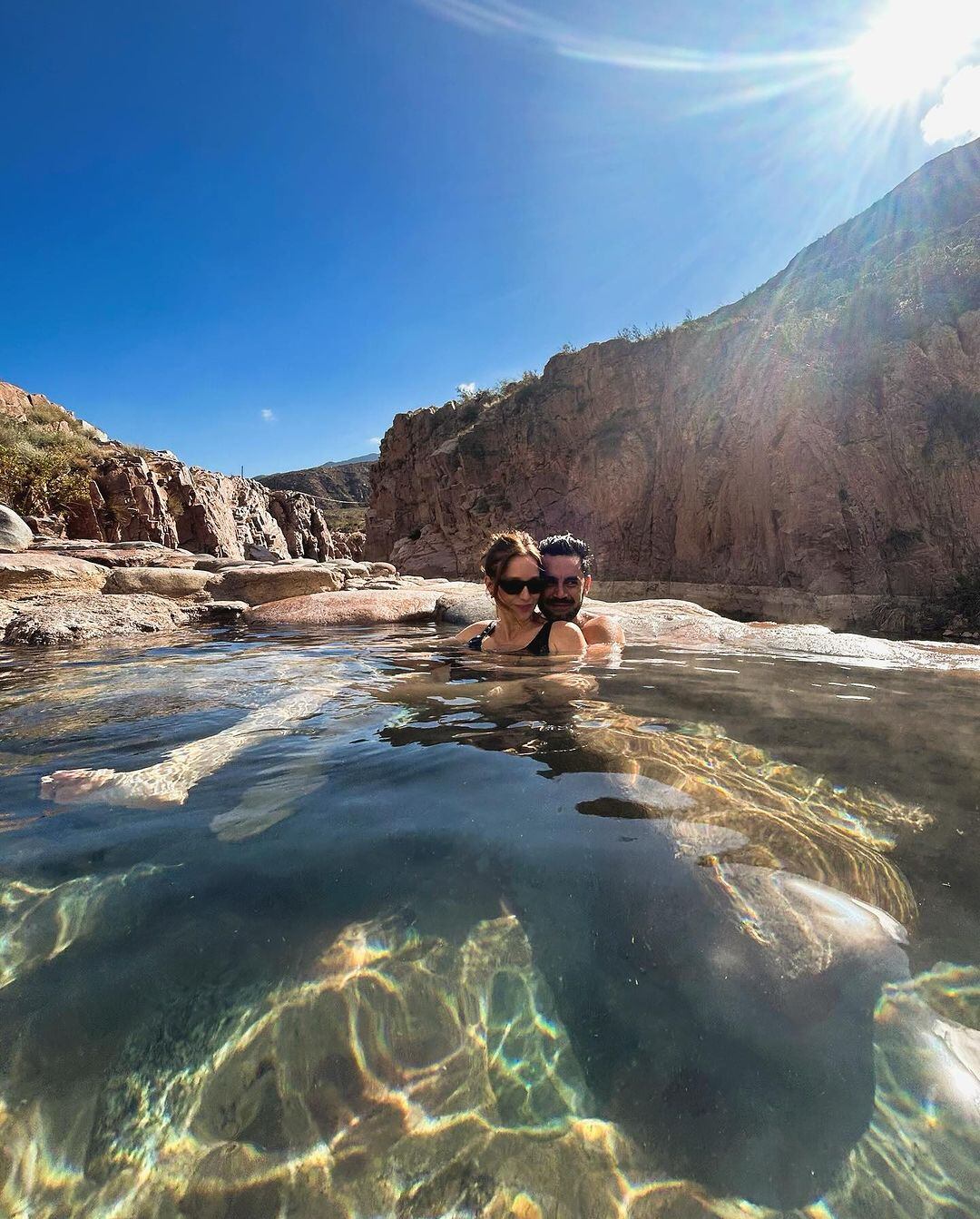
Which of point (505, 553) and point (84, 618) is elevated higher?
point (505, 553)

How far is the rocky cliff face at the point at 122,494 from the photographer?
65.7ft

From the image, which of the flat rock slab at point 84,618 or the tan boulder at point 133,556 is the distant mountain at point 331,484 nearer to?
the tan boulder at point 133,556

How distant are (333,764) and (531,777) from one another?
25.1 inches

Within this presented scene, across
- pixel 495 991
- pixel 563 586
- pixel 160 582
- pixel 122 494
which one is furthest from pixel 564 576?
pixel 122 494

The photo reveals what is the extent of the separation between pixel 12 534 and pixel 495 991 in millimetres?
13022

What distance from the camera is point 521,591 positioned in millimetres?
3807

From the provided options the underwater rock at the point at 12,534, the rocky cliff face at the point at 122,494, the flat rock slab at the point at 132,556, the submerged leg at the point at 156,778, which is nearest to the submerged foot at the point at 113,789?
the submerged leg at the point at 156,778

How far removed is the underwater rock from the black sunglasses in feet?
34.0

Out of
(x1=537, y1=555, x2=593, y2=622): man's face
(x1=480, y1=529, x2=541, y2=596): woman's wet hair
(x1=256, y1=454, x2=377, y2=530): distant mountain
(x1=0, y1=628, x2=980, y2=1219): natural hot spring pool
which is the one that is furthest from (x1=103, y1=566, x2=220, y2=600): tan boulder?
(x1=256, y1=454, x2=377, y2=530): distant mountain

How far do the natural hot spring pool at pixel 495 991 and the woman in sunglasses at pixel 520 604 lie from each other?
2.10 metres

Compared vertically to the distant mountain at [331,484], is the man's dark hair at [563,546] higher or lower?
lower

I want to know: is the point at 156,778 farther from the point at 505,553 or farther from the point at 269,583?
the point at 269,583

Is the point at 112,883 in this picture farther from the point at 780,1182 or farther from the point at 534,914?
the point at 780,1182

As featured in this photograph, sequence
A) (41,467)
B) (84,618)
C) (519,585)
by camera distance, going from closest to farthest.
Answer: (519,585)
(84,618)
(41,467)
